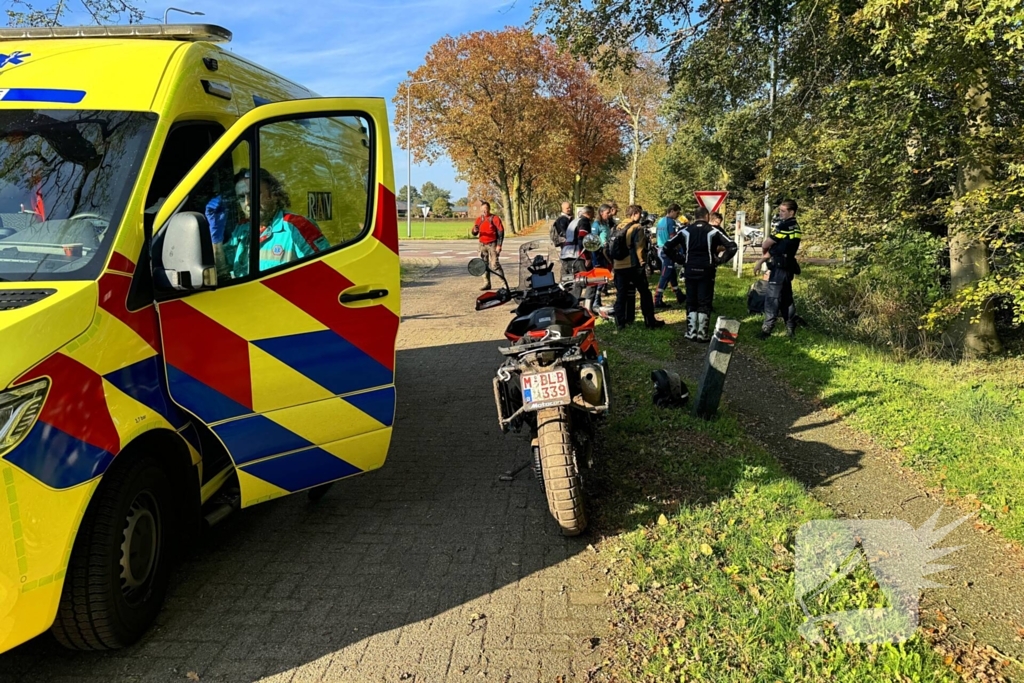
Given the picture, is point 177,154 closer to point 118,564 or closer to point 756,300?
point 118,564

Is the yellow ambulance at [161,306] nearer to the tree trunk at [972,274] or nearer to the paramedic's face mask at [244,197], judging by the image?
the paramedic's face mask at [244,197]

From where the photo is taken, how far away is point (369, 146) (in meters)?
4.12

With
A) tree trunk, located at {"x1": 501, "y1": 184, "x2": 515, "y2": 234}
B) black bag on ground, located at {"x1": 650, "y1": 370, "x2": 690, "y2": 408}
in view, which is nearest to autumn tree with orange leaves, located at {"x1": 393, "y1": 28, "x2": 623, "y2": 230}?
tree trunk, located at {"x1": 501, "y1": 184, "x2": 515, "y2": 234}

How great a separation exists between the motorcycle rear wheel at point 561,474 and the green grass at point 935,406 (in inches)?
105

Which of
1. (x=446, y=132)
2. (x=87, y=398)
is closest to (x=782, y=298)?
(x=87, y=398)

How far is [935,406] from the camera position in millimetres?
6785

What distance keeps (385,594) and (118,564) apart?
1.23m

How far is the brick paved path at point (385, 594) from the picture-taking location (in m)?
2.99

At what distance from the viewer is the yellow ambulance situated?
2.60 m

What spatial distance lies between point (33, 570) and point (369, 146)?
269 cm

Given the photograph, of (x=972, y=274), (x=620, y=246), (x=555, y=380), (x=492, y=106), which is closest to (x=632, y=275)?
(x=620, y=246)

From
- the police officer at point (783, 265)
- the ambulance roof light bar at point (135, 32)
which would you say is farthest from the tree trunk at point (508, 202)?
the ambulance roof light bar at point (135, 32)

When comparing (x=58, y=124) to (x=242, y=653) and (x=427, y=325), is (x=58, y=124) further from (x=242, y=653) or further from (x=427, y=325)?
(x=427, y=325)

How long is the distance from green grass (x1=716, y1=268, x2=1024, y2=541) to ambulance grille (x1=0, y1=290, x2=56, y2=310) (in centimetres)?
520
